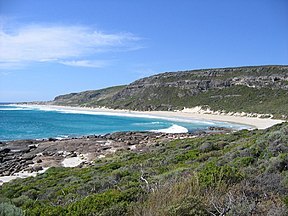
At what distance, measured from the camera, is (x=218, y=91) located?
308ft

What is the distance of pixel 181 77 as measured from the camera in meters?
115

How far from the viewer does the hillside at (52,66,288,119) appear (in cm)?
7706

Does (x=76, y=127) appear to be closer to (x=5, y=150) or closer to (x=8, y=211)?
(x=5, y=150)

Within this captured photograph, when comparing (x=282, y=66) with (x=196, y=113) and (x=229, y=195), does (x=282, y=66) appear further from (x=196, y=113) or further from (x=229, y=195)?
(x=229, y=195)

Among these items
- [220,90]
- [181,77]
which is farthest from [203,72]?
[220,90]

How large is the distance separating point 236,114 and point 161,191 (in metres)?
72.0

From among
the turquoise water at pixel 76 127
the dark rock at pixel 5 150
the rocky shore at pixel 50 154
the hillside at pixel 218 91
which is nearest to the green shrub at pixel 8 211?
→ the rocky shore at pixel 50 154

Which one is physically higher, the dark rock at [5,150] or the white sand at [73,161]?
the white sand at [73,161]

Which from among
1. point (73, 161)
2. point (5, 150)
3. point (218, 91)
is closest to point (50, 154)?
point (73, 161)

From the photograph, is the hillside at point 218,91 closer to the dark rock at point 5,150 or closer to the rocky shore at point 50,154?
the rocky shore at point 50,154

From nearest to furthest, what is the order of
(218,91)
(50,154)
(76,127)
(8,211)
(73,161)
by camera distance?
(8,211) → (73,161) → (50,154) → (76,127) → (218,91)

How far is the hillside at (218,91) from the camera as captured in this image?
77.1m

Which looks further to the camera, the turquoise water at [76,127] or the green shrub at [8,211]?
the turquoise water at [76,127]

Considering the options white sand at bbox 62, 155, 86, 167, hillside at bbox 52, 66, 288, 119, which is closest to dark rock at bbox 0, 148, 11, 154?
white sand at bbox 62, 155, 86, 167
